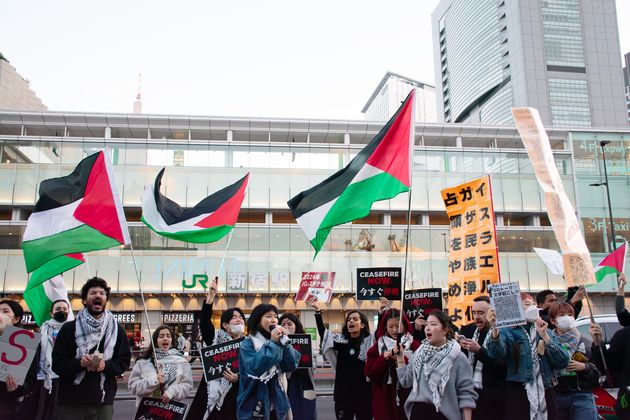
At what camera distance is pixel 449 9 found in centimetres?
13725

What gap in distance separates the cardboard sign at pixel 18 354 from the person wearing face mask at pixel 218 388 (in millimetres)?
2035

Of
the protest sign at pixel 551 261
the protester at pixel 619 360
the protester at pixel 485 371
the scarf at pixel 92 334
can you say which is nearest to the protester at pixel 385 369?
the protester at pixel 485 371

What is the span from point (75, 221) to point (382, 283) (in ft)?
14.5

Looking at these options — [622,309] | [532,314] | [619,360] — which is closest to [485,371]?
[532,314]

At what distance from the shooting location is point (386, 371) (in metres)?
6.75

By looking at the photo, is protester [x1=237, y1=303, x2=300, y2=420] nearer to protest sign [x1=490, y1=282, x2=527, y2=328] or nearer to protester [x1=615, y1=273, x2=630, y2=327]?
protest sign [x1=490, y1=282, x2=527, y2=328]

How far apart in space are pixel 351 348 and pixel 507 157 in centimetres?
3496

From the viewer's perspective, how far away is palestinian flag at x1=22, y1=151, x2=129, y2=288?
24.7 ft

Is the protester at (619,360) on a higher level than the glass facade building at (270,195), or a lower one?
lower

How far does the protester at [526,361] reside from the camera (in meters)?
5.57

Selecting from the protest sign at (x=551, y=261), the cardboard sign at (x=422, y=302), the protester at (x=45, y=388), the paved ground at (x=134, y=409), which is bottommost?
the paved ground at (x=134, y=409)

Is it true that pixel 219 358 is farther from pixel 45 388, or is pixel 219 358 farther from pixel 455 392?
pixel 455 392

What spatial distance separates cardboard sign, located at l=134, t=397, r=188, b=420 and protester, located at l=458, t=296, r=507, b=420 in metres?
3.12

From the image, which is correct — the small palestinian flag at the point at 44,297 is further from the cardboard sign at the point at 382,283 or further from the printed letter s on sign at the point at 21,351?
the cardboard sign at the point at 382,283
